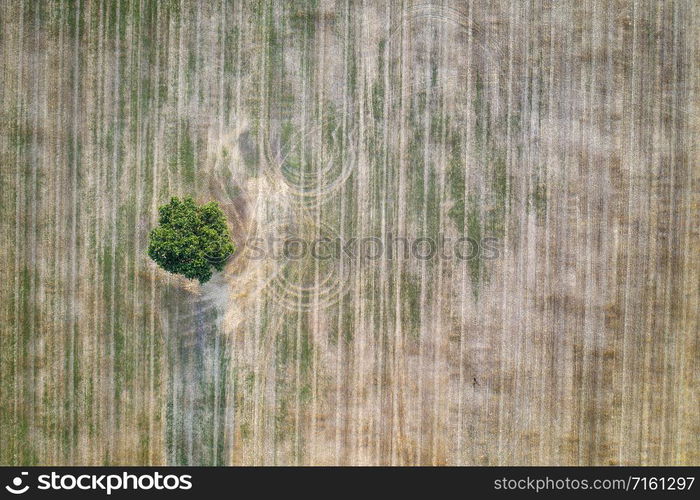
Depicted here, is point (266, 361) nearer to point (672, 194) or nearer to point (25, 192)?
point (25, 192)

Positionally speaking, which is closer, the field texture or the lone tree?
the lone tree

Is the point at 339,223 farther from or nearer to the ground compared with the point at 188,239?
farther from the ground

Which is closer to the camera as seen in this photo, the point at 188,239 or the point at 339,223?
the point at 188,239

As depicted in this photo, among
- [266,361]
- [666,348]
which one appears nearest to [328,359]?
[266,361]
